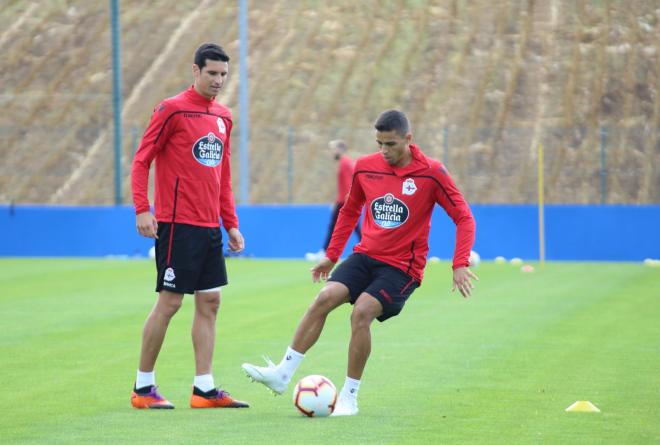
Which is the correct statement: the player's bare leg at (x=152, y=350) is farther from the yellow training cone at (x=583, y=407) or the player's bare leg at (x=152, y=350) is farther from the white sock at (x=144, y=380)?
the yellow training cone at (x=583, y=407)

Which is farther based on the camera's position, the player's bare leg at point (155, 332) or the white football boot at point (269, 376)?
the player's bare leg at point (155, 332)

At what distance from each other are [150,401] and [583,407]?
9.06ft

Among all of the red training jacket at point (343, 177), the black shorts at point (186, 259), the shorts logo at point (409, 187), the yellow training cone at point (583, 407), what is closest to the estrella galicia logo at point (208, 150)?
the black shorts at point (186, 259)

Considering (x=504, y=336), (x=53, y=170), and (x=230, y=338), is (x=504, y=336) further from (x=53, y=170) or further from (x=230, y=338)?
(x=53, y=170)

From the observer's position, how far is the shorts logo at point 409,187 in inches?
326

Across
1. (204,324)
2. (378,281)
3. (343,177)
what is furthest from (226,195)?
(343,177)

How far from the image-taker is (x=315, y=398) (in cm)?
792

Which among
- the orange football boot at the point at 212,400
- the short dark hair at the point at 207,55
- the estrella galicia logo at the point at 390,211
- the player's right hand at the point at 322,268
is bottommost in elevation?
the orange football boot at the point at 212,400

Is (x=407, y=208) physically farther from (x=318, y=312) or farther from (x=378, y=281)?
(x=318, y=312)

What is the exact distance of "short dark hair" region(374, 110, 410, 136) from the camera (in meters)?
8.07

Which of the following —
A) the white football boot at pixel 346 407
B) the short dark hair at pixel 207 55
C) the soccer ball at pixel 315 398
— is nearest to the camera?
the soccer ball at pixel 315 398

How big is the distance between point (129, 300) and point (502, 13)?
41.9m

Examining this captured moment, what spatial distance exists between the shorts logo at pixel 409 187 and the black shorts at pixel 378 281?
489 mm

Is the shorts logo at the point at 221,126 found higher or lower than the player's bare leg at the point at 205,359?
higher
